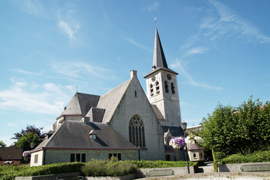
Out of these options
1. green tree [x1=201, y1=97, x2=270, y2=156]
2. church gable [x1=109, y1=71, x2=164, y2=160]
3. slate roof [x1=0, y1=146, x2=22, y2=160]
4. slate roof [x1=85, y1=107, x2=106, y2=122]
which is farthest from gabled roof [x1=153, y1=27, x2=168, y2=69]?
slate roof [x1=0, y1=146, x2=22, y2=160]

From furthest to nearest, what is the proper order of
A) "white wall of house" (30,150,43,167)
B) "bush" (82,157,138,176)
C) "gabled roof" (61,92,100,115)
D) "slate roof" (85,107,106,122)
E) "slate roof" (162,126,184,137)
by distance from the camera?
"slate roof" (162,126,184,137) < "gabled roof" (61,92,100,115) < "slate roof" (85,107,106,122) < "white wall of house" (30,150,43,167) < "bush" (82,157,138,176)

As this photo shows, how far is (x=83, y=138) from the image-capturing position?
2014 centimetres

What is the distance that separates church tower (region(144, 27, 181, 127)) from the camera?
4775 centimetres

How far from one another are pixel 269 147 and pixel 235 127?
3.06m

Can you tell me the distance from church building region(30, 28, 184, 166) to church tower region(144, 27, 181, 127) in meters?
12.8

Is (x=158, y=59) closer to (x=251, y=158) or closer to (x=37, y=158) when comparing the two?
(x=37, y=158)

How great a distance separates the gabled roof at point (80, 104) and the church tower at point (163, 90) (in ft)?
60.0

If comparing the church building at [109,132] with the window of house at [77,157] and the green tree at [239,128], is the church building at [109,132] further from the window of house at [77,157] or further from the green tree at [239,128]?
the green tree at [239,128]

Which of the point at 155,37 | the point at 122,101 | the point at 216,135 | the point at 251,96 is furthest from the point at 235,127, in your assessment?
the point at 155,37

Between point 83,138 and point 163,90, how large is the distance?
31892mm

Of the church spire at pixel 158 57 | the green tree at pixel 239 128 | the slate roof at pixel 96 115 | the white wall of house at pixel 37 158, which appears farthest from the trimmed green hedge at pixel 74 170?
the church spire at pixel 158 57

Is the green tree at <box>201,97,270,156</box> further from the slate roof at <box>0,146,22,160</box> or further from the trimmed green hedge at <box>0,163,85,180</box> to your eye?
the slate roof at <box>0,146,22,160</box>

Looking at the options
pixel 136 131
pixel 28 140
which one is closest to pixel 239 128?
pixel 136 131

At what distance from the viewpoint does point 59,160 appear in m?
17.8
